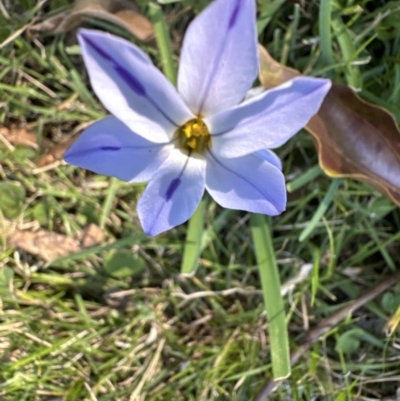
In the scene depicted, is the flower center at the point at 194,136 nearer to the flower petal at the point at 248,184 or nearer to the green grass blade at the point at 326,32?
the flower petal at the point at 248,184

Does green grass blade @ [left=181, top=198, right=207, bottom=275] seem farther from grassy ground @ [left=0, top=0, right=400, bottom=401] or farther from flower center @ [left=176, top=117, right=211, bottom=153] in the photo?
flower center @ [left=176, top=117, right=211, bottom=153]

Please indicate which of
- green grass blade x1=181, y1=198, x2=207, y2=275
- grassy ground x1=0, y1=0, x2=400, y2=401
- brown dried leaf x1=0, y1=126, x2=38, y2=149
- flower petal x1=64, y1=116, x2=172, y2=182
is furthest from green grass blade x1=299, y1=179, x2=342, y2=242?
brown dried leaf x1=0, y1=126, x2=38, y2=149

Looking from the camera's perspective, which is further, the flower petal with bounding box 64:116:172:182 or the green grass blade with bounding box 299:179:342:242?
the green grass blade with bounding box 299:179:342:242

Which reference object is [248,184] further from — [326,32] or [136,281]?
[136,281]

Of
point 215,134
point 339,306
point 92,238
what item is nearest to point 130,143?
point 215,134

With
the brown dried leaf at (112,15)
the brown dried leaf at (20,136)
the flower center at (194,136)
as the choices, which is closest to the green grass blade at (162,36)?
the brown dried leaf at (112,15)
